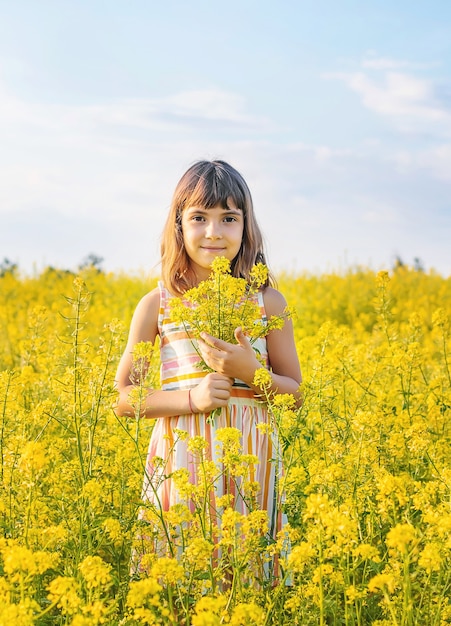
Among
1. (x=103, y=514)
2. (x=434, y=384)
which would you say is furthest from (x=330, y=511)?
Answer: (x=434, y=384)

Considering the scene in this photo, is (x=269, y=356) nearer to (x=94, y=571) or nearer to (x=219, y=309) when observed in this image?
(x=219, y=309)

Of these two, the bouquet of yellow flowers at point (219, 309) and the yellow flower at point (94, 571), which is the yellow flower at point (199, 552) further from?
the bouquet of yellow flowers at point (219, 309)

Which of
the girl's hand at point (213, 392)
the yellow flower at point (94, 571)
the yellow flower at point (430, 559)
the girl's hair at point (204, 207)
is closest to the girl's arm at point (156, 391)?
the girl's hand at point (213, 392)

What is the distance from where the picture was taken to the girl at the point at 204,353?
105 inches

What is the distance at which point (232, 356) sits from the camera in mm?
2469

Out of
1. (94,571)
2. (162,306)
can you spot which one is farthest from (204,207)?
(94,571)

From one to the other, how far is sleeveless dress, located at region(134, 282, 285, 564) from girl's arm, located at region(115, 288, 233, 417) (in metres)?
0.08

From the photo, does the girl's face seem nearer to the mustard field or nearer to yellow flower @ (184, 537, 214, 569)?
the mustard field

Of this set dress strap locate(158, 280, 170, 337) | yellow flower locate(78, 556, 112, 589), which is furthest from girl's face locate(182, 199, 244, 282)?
yellow flower locate(78, 556, 112, 589)

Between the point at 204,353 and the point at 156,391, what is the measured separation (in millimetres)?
321

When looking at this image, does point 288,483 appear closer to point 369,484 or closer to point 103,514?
point 369,484

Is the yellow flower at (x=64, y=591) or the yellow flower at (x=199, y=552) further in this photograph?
the yellow flower at (x=199, y=552)

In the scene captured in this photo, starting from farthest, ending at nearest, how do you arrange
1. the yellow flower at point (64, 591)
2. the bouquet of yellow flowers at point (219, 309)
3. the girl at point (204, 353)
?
the girl at point (204, 353)
the bouquet of yellow flowers at point (219, 309)
the yellow flower at point (64, 591)

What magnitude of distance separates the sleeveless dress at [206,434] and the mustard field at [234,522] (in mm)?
98
